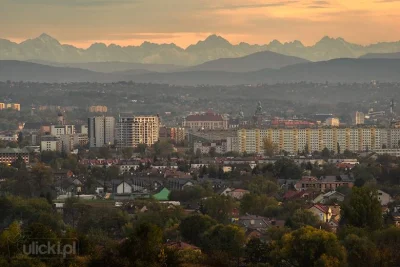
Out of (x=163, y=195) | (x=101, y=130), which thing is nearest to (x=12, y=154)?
(x=101, y=130)

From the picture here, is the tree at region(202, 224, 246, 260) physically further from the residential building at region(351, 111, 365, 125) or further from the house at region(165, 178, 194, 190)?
the residential building at region(351, 111, 365, 125)

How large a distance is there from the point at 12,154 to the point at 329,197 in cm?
3317

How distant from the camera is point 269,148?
82.9 m

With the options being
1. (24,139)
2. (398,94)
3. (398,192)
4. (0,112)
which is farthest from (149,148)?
(398,94)

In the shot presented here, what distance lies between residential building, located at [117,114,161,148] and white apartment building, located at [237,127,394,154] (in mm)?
7383

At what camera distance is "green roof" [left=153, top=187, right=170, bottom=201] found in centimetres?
4874

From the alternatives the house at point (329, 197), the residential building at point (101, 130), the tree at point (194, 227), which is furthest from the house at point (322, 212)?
the residential building at point (101, 130)

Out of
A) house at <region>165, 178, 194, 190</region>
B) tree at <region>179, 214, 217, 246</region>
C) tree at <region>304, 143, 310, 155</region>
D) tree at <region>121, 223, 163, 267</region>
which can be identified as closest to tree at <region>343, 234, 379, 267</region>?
tree at <region>179, 214, 217, 246</region>

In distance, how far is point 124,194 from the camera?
51156 mm

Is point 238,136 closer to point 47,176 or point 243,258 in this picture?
point 47,176

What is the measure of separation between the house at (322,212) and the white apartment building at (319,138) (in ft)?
155

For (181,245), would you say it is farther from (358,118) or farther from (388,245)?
(358,118)

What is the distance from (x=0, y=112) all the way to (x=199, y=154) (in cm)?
6030

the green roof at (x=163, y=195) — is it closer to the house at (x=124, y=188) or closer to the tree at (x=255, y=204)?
Answer: the house at (x=124, y=188)
